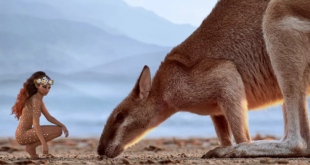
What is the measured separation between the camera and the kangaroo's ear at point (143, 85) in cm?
585

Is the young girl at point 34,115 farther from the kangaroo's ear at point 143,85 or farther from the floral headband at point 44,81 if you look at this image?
the kangaroo's ear at point 143,85

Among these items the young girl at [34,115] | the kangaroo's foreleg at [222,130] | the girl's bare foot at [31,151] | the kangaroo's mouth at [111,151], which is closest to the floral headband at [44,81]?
the young girl at [34,115]

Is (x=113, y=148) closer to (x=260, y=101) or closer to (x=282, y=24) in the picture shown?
(x=260, y=101)

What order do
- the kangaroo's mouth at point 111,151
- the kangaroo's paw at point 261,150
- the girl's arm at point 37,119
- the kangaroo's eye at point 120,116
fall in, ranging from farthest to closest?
the kangaroo's eye at point 120,116 → the kangaroo's mouth at point 111,151 → the girl's arm at point 37,119 → the kangaroo's paw at point 261,150

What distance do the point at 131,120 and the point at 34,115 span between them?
1.35 meters

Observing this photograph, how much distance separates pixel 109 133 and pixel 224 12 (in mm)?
2563

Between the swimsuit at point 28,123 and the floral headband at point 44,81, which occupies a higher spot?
the floral headband at point 44,81

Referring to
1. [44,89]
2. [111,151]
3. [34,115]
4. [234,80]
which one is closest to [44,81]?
[44,89]

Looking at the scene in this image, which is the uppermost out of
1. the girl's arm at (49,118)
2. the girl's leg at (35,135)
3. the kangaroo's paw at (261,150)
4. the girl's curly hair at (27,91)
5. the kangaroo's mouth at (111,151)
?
the girl's curly hair at (27,91)

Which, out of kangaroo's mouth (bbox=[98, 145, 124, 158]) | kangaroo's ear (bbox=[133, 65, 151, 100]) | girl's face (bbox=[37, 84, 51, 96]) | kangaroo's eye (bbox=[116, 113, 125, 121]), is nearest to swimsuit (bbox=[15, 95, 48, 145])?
girl's face (bbox=[37, 84, 51, 96])

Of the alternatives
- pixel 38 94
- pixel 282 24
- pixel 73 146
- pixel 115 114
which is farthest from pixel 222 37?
pixel 73 146

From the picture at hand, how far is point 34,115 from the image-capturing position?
542 cm

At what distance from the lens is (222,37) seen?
6.18m

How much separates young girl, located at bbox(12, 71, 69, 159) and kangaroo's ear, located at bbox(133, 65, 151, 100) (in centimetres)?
119
